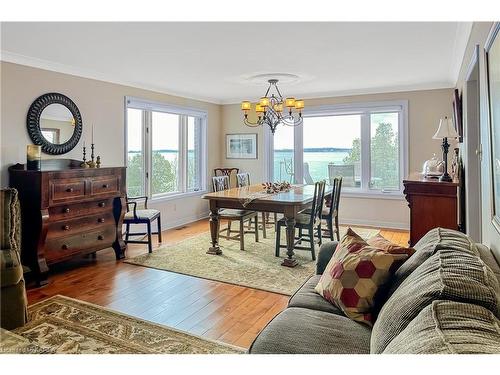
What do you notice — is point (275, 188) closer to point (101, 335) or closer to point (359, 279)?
point (101, 335)

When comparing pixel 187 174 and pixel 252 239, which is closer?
pixel 252 239

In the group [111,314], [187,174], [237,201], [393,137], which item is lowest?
[111,314]

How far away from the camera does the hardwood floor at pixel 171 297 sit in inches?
107

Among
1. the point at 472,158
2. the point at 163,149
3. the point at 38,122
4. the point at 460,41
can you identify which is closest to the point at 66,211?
the point at 38,122

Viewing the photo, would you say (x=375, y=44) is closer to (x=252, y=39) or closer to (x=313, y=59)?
(x=313, y=59)

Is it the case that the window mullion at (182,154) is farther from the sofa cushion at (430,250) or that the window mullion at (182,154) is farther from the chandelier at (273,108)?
the sofa cushion at (430,250)

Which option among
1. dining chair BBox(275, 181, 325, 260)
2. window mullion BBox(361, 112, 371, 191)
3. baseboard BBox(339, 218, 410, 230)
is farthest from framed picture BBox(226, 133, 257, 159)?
dining chair BBox(275, 181, 325, 260)

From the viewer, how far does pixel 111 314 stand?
2840 millimetres

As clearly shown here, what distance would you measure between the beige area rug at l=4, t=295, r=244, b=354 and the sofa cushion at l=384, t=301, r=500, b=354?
1564 millimetres

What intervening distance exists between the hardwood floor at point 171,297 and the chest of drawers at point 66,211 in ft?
0.78

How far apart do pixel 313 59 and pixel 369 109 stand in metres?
2.46

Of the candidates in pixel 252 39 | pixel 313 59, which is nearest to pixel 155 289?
pixel 252 39

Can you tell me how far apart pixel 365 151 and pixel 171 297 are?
4406mm

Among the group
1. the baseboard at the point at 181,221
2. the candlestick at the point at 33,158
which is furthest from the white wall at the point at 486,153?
the baseboard at the point at 181,221
